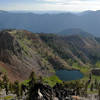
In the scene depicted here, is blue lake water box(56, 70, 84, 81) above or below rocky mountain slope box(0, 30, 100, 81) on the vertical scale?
below

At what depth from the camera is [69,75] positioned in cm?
16212

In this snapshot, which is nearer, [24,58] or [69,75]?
[24,58]

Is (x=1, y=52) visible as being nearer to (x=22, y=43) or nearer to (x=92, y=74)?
(x=22, y=43)

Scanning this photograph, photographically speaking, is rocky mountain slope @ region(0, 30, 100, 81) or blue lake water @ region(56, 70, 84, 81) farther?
blue lake water @ region(56, 70, 84, 81)

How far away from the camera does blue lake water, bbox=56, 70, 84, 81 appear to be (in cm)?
15400

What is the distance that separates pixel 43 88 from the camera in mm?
57469

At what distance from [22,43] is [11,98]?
296 ft

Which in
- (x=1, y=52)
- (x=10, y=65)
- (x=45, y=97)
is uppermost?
(x=1, y=52)

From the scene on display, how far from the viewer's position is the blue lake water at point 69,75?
154m

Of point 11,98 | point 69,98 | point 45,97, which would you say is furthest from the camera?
point 11,98

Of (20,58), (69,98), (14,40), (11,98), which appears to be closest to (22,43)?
(14,40)

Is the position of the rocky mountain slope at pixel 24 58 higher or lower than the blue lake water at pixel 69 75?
higher

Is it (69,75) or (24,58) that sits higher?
(24,58)

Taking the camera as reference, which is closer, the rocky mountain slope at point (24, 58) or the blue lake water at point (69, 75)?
the rocky mountain slope at point (24, 58)
